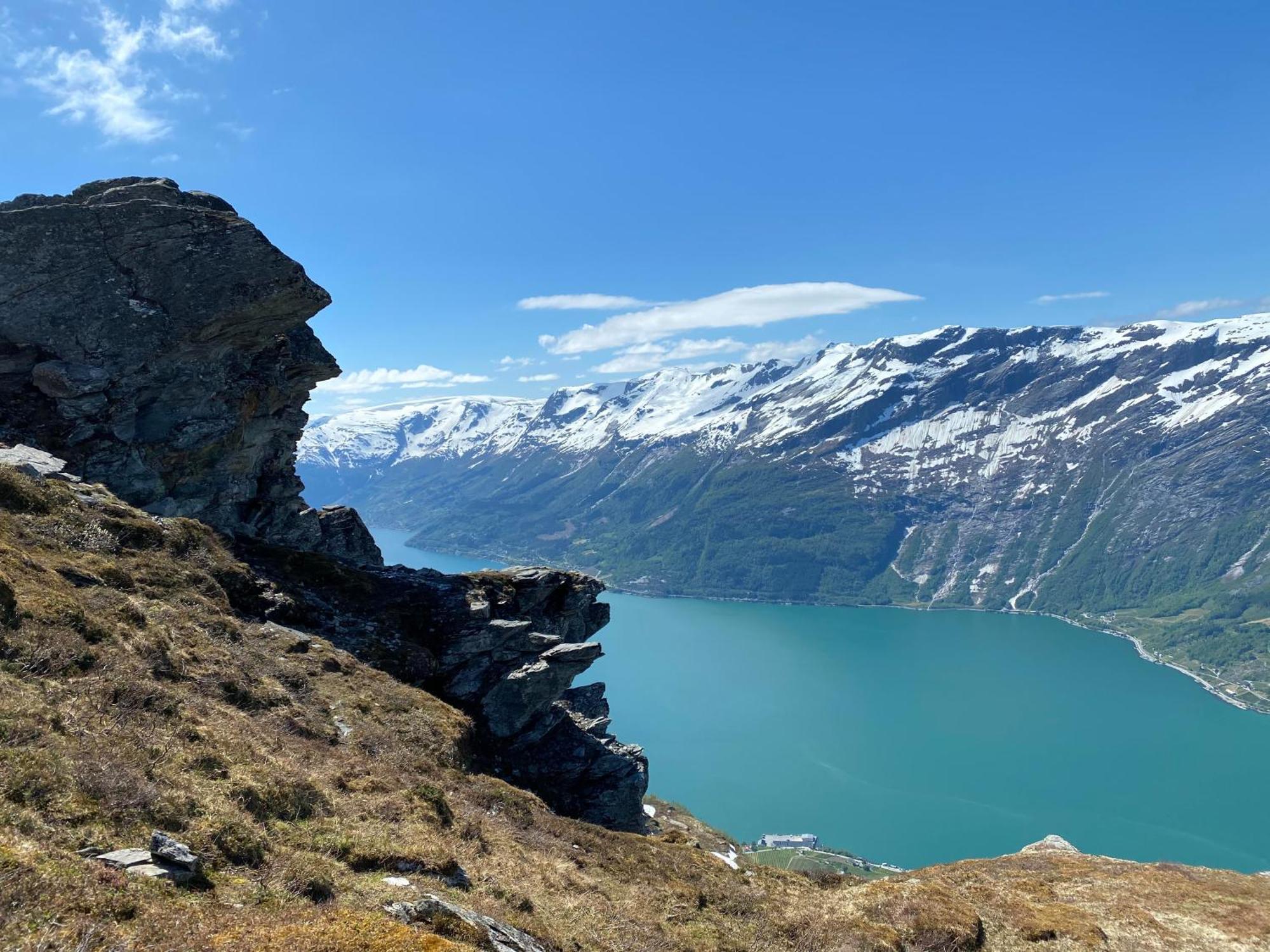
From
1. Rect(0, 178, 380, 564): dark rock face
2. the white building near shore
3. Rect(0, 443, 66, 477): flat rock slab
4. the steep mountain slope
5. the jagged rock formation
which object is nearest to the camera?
the jagged rock formation

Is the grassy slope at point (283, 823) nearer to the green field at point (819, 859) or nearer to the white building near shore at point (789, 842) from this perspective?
the green field at point (819, 859)

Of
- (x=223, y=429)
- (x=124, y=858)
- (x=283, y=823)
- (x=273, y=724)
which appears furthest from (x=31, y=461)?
(x=124, y=858)

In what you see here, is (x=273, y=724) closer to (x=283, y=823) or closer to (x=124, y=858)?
(x=283, y=823)

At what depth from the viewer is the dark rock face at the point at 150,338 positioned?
1565 inches

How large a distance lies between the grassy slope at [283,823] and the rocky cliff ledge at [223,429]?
4.89 meters

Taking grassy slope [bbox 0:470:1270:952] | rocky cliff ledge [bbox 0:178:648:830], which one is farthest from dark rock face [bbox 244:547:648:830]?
grassy slope [bbox 0:470:1270:952]

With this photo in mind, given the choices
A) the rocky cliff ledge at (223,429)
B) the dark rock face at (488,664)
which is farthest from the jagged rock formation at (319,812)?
the rocky cliff ledge at (223,429)

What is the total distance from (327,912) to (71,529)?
80.6 feet

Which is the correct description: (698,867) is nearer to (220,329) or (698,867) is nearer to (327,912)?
(327,912)

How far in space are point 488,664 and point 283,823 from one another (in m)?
21.8

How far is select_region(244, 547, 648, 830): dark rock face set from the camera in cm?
3688

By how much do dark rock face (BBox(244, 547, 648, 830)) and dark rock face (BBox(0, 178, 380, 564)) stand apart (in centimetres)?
882

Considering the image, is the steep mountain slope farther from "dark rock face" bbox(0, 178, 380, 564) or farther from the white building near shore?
the white building near shore

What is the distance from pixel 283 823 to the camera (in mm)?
17781
